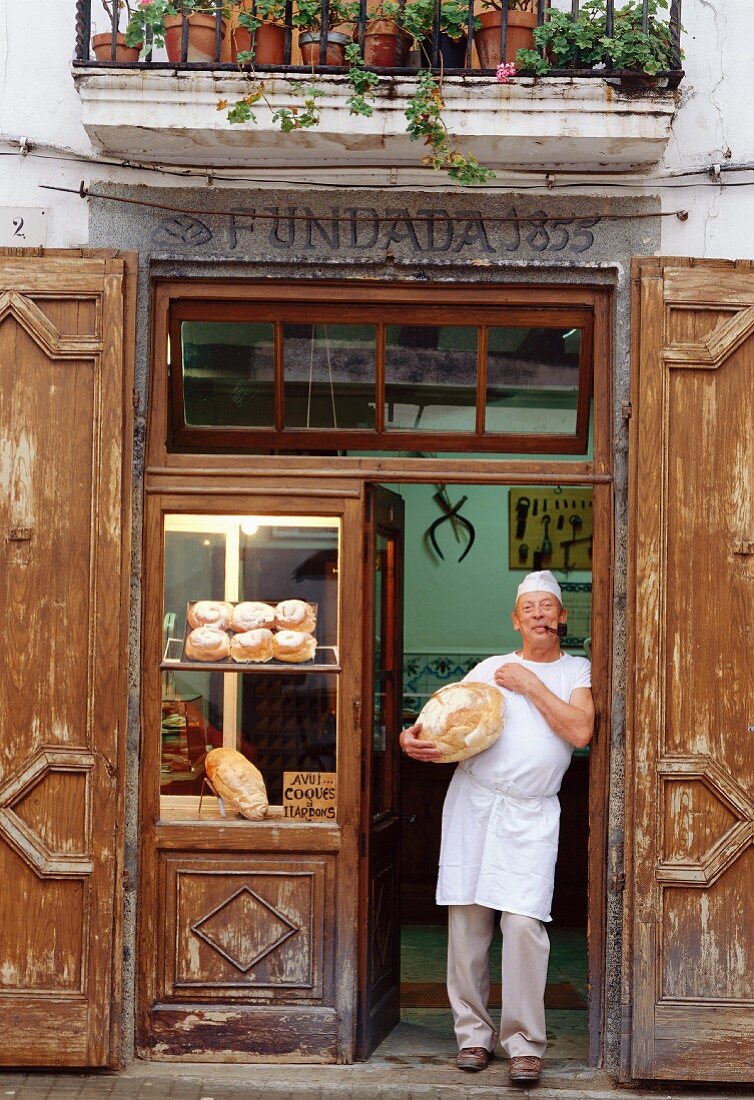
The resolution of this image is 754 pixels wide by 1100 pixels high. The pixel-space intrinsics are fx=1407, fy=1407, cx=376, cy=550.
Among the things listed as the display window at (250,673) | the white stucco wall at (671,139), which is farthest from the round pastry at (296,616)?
the white stucco wall at (671,139)

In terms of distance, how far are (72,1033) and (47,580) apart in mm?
1960

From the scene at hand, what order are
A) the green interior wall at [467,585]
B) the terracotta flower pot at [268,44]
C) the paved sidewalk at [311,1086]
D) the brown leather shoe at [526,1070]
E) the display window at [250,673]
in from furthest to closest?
the green interior wall at [467,585] < the display window at [250,673] < the terracotta flower pot at [268,44] < the brown leather shoe at [526,1070] < the paved sidewalk at [311,1086]

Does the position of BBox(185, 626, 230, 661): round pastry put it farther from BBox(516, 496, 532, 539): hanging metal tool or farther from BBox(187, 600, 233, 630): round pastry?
BBox(516, 496, 532, 539): hanging metal tool

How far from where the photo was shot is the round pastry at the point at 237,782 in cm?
636

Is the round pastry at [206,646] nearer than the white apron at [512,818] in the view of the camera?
No

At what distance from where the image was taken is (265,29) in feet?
20.2

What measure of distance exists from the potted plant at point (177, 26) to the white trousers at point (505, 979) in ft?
13.1

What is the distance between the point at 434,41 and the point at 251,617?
267 centimetres

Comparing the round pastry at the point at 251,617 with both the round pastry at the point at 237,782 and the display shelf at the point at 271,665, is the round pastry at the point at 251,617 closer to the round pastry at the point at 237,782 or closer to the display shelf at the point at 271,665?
the display shelf at the point at 271,665

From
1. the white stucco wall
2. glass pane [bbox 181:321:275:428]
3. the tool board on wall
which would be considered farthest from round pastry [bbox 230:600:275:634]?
the tool board on wall

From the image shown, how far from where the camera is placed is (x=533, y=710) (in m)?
6.36

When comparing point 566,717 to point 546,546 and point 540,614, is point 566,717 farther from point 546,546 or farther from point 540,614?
point 546,546

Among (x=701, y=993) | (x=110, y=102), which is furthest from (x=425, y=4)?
(x=701, y=993)

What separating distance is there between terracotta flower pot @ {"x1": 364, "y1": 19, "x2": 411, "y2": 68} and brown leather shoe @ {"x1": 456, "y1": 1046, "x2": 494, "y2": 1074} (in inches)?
172
